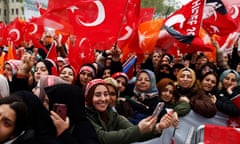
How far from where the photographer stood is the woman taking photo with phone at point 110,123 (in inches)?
124

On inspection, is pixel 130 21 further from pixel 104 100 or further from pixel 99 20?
pixel 104 100

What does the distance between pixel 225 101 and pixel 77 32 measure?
8.54 feet

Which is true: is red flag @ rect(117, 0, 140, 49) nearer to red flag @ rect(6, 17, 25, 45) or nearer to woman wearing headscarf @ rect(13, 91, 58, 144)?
woman wearing headscarf @ rect(13, 91, 58, 144)

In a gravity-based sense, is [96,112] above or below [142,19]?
below

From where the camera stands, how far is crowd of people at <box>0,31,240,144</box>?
2340mm

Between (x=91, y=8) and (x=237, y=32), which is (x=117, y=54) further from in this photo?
(x=237, y=32)

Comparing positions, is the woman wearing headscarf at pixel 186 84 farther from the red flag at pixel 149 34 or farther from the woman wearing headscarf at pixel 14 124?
the woman wearing headscarf at pixel 14 124

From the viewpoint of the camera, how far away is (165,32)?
26.5ft

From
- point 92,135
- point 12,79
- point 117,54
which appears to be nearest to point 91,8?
point 117,54

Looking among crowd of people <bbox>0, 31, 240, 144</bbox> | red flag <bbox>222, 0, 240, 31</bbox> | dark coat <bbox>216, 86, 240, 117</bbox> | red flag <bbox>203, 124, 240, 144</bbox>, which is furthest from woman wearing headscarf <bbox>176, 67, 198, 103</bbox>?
red flag <bbox>222, 0, 240, 31</bbox>

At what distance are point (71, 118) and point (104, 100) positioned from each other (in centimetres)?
59

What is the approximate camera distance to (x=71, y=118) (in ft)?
9.02

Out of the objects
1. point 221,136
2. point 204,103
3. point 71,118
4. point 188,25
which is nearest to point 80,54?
point 188,25

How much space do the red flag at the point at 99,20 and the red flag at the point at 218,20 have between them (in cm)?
279
